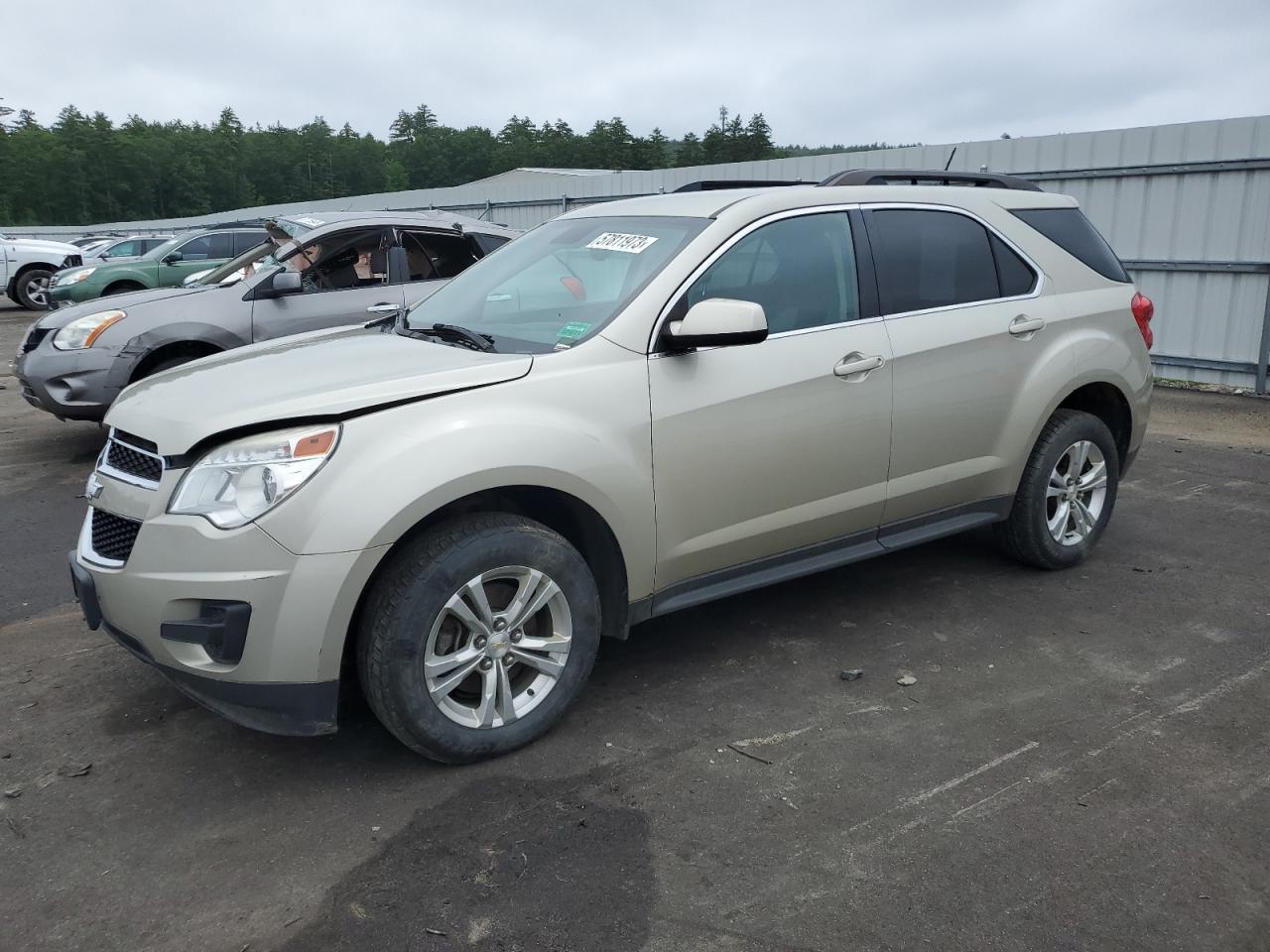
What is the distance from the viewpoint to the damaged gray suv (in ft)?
9.83

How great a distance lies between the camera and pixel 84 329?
730 centimetres

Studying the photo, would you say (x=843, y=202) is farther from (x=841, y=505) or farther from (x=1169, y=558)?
(x=1169, y=558)

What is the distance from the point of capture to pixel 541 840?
2.94 meters

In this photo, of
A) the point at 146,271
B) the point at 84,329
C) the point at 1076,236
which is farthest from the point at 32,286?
the point at 1076,236

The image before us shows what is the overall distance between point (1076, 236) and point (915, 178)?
93 cm

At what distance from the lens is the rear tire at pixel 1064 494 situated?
4.86 meters

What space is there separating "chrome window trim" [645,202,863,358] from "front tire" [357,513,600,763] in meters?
0.82

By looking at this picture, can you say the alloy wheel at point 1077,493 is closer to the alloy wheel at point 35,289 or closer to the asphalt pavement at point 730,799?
the asphalt pavement at point 730,799

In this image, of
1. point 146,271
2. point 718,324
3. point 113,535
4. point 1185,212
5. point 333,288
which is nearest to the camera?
point 113,535

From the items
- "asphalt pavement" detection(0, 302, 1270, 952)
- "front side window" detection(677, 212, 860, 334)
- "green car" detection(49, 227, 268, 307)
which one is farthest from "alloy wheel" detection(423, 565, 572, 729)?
"green car" detection(49, 227, 268, 307)

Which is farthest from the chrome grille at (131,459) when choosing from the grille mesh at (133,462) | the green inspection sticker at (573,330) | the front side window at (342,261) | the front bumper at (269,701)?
the front side window at (342,261)

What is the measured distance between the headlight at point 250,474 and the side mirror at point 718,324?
3.96 feet

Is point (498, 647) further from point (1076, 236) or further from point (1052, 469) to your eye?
point (1076, 236)

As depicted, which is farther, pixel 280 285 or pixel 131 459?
pixel 280 285
